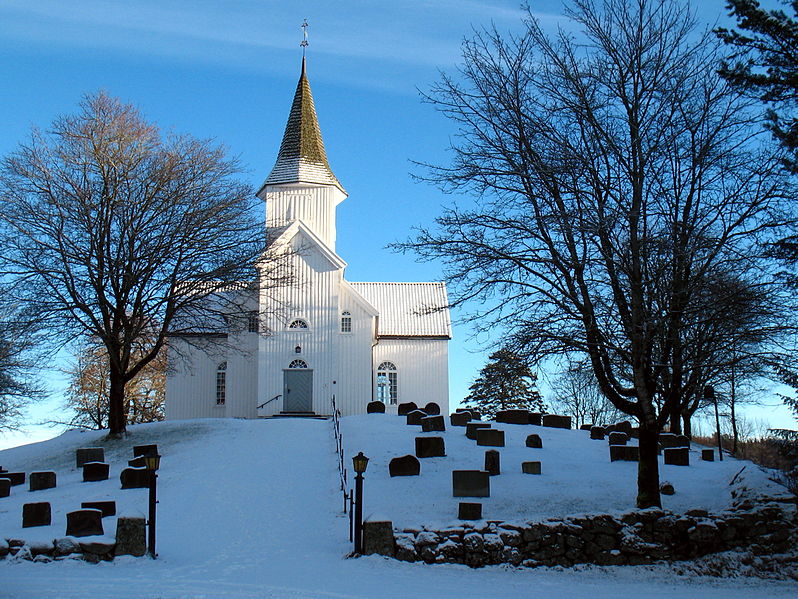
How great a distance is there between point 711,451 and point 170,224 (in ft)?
56.5

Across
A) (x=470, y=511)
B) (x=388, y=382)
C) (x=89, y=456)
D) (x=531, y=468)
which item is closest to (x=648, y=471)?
(x=470, y=511)

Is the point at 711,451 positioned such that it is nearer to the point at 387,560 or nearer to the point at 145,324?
the point at 387,560

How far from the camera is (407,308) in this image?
3878 centimetres

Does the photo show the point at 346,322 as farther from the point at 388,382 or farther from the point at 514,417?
the point at 514,417

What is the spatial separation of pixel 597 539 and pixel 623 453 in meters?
6.46

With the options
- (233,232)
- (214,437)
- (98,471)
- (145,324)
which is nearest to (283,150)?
(233,232)

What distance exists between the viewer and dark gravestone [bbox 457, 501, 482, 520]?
1453cm

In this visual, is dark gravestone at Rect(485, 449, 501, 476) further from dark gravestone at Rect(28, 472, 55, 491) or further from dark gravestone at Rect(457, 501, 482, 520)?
dark gravestone at Rect(28, 472, 55, 491)

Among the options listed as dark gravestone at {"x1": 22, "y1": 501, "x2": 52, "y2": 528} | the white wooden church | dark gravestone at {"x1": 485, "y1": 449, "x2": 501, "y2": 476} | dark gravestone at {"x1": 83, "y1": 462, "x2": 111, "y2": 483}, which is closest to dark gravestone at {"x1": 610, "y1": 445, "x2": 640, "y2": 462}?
dark gravestone at {"x1": 485, "y1": 449, "x2": 501, "y2": 476}

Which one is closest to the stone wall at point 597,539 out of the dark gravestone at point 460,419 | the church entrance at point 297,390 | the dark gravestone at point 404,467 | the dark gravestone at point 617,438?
the dark gravestone at point 404,467

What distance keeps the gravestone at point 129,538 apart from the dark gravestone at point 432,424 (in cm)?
1091

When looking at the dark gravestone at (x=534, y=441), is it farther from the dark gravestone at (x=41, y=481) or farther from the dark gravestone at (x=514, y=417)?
the dark gravestone at (x=41, y=481)

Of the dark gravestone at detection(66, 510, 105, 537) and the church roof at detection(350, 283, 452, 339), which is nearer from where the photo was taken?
the dark gravestone at detection(66, 510, 105, 537)

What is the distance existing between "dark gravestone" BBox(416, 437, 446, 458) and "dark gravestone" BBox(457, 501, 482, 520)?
5591 mm
